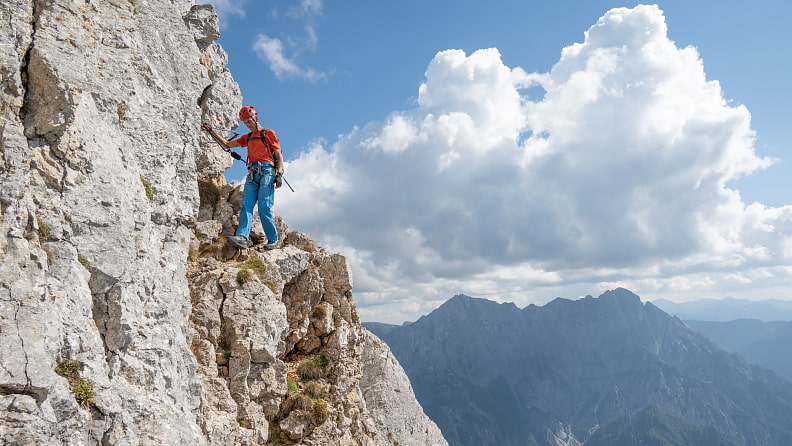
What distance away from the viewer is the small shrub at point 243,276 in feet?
42.1

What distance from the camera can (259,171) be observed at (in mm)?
15156

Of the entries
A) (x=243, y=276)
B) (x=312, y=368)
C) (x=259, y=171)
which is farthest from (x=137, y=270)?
(x=312, y=368)

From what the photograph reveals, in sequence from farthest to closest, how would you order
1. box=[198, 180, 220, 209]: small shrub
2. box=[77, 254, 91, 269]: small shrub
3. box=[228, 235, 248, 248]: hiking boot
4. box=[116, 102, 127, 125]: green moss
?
box=[198, 180, 220, 209]: small shrub < box=[228, 235, 248, 248]: hiking boot < box=[116, 102, 127, 125]: green moss < box=[77, 254, 91, 269]: small shrub

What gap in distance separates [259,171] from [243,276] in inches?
156

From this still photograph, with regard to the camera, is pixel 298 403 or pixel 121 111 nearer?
pixel 121 111

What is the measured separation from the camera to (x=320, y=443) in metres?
12.9

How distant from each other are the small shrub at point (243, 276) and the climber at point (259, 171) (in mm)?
1696

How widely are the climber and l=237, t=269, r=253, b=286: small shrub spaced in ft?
5.56

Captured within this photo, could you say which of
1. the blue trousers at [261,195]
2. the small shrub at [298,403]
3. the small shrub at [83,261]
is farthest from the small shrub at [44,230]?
the small shrub at [298,403]

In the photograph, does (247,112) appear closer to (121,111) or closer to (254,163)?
(254,163)

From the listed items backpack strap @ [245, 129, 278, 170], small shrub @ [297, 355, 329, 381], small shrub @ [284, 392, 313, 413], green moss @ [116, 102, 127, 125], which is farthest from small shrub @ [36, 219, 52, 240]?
small shrub @ [297, 355, 329, 381]

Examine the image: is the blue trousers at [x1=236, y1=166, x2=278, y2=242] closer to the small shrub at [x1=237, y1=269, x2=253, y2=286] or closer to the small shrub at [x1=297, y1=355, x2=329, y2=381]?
the small shrub at [x1=237, y1=269, x2=253, y2=286]

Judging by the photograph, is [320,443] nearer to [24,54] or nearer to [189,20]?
[24,54]

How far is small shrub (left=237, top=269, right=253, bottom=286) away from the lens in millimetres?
12841
